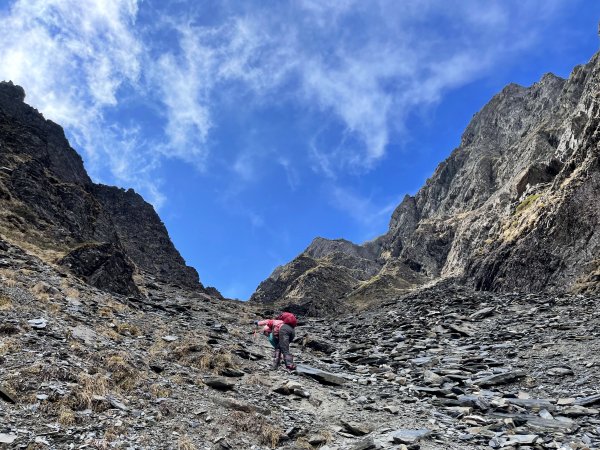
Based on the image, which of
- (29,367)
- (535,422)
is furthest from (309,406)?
(29,367)

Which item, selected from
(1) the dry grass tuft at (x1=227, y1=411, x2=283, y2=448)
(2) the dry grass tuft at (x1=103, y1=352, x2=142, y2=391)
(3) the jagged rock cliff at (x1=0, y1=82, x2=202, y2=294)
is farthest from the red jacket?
(3) the jagged rock cliff at (x1=0, y1=82, x2=202, y2=294)

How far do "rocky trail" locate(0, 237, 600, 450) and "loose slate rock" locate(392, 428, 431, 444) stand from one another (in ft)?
0.15

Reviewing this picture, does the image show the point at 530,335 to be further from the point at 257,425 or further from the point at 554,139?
the point at 554,139

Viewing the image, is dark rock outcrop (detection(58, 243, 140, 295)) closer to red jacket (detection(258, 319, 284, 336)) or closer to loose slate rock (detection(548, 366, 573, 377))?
red jacket (detection(258, 319, 284, 336))

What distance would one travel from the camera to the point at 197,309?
43.3 meters

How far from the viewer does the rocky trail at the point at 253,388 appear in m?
10.2

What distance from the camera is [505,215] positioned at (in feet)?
271

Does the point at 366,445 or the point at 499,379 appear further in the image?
the point at 499,379

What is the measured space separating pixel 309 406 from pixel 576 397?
9.01 metres

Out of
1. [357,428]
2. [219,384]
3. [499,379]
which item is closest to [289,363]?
[219,384]

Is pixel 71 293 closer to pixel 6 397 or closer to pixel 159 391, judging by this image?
pixel 159 391

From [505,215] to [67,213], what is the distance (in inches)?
2911

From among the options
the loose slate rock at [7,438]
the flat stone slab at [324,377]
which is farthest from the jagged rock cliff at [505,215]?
the loose slate rock at [7,438]

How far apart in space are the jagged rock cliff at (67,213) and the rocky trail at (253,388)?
11.7 m
